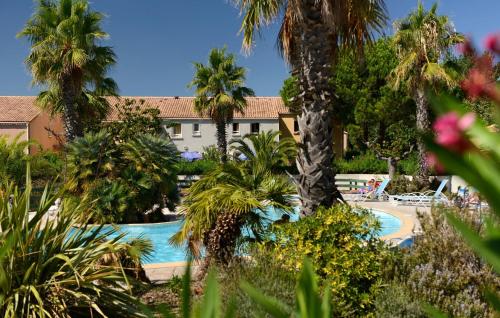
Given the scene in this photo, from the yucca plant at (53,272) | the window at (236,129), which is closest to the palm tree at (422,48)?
the yucca plant at (53,272)

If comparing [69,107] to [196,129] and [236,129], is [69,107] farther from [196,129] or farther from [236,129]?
[236,129]

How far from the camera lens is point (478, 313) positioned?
5504 millimetres

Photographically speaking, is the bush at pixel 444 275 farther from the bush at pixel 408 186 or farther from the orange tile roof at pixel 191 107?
the orange tile roof at pixel 191 107

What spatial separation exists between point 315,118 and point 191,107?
143 feet

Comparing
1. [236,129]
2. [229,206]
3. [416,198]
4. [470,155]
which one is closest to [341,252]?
[229,206]

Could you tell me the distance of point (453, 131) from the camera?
502 millimetres

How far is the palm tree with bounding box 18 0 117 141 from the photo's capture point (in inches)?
842

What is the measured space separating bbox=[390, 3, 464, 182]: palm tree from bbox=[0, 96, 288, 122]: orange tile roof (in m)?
24.9

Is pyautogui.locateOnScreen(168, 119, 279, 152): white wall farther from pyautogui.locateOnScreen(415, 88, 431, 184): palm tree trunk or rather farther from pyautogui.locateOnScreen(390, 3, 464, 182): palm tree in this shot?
pyautogui.locateOnScreen(390, 3, 464, 182): palm tree

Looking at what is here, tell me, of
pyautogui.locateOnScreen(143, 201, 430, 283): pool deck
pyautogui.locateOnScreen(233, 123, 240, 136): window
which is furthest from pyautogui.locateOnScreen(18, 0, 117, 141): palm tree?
pyautogui.locateOnScreen(233, 123, 240, 136): window

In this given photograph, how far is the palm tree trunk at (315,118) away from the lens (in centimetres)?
828

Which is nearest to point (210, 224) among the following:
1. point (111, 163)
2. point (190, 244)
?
point (190, 244)

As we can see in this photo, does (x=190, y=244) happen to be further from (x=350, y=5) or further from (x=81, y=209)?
(x=350, y=5)

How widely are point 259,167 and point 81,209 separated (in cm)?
334
